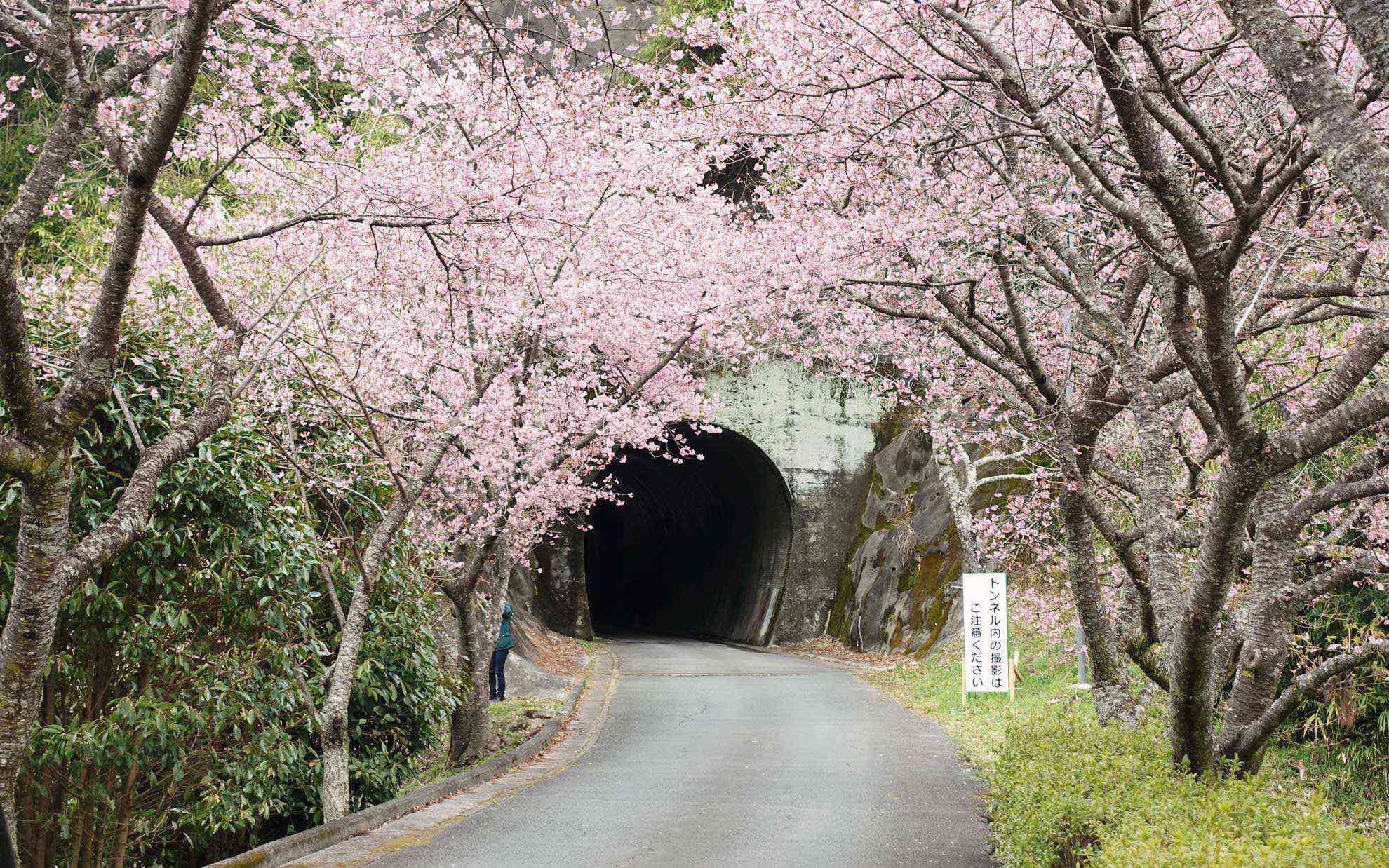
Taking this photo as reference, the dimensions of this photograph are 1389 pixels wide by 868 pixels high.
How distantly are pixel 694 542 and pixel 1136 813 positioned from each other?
29308mm

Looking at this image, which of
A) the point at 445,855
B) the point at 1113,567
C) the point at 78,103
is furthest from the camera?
the point at 1113,567

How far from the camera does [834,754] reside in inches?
431

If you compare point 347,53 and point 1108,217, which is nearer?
point 347,53

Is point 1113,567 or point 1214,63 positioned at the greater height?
point 1214,63

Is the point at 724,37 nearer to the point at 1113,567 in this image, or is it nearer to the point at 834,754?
the point at 834,754

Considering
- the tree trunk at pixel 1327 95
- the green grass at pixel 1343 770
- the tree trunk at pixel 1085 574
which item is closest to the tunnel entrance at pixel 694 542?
the green grass at pixel 1343 770

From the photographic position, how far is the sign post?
44.5 ft

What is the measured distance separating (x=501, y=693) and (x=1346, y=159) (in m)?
13.1

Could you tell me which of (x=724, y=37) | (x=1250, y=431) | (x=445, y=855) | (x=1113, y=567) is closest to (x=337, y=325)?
(x=724, y=37)

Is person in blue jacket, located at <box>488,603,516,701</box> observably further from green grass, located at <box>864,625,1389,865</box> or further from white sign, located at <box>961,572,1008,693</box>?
white sign, located at <box>961,572,1008,693</box>

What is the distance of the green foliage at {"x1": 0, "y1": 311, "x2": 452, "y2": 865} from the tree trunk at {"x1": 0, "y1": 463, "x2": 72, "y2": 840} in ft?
5.66

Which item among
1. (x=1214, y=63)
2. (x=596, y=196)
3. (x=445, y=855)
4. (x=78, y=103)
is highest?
(x=596, y=196)

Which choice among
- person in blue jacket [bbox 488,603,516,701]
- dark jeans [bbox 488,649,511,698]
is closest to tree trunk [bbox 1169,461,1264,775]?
person in blue jacket [bbox 488,603,516,701]

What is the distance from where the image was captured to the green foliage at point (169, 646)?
6.26m
